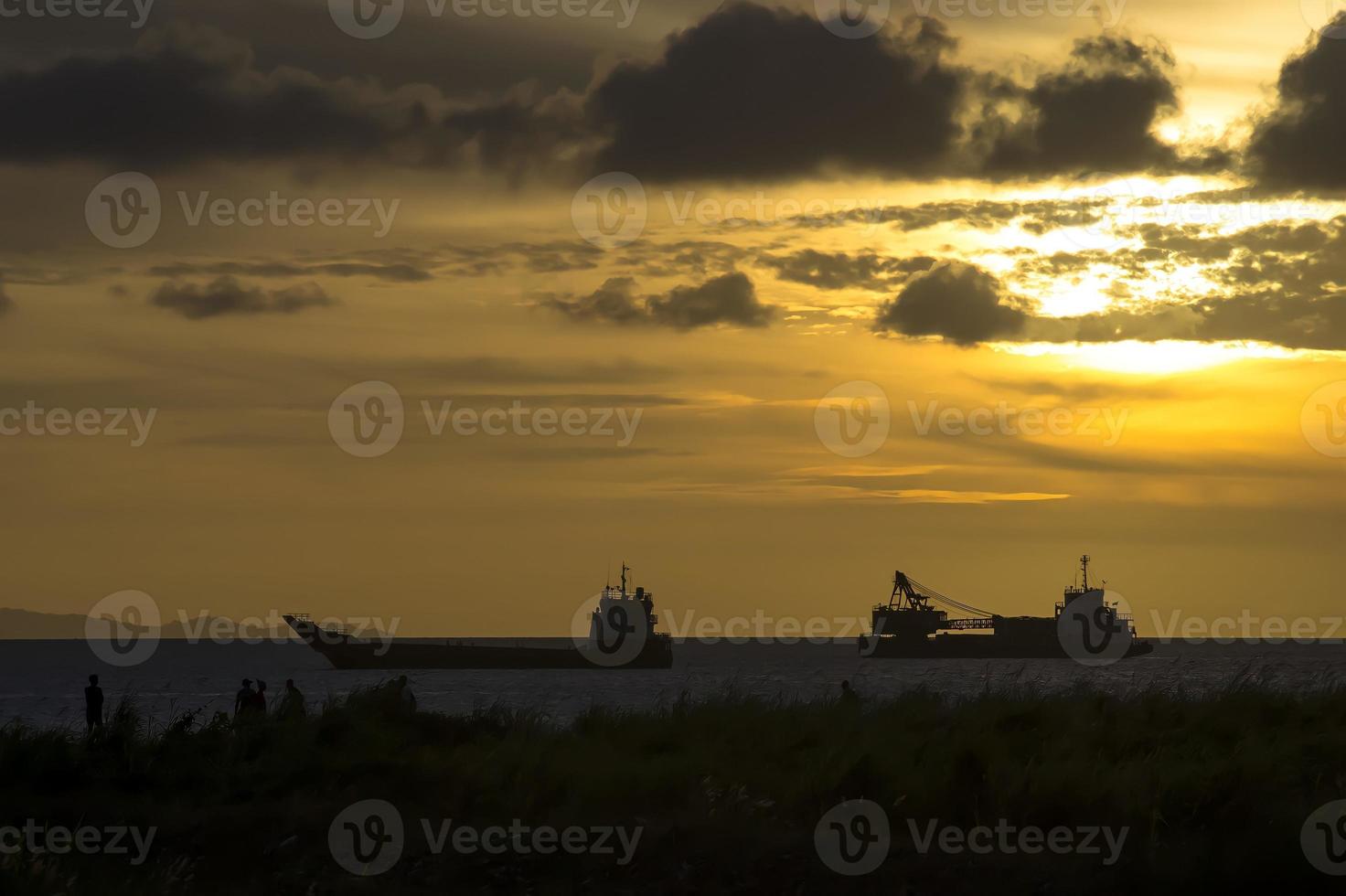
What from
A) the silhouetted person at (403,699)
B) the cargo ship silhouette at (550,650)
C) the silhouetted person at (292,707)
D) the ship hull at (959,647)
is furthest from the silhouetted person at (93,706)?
the ship hull at (959,647)

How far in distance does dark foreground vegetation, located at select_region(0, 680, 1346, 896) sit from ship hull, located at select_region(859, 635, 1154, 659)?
15868cm

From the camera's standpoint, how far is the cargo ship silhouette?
143 m

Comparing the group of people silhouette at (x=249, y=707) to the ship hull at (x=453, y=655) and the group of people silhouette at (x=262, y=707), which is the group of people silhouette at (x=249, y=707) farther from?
the ship hull at (x=453, y=655)

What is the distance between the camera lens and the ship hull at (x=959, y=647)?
182m

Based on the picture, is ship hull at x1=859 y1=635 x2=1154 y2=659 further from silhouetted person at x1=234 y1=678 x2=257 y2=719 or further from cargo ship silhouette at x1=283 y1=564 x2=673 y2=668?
silhouetted person at x1=234 y1=678 x2=257 y2=719

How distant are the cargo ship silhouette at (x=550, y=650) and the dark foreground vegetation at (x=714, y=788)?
115809 mm

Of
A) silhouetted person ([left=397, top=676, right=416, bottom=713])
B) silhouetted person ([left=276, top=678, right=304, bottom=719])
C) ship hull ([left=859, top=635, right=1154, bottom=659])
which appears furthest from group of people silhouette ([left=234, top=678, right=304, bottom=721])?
ship hull ([left=859, top=635, right=1154, bottom=659])

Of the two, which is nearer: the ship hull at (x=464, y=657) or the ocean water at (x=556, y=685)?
the ocean water at (x=556, y=685)

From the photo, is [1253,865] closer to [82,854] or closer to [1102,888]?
[1102,888]

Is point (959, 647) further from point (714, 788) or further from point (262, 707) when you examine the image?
point (714, 788)

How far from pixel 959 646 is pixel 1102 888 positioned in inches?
6787

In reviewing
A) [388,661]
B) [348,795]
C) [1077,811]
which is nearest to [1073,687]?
[1077,811]

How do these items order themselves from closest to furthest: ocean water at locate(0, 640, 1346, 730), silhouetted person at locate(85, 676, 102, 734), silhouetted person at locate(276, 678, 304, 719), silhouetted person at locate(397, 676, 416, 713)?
silhouetted person at locate(276, 678, 304, 719) < silhouetted person at locate(85, 676, 102, 734) < silhouetted person at locate(397, 676, 416, 713) < ocean water at locate(0, 640, 1346, 730)

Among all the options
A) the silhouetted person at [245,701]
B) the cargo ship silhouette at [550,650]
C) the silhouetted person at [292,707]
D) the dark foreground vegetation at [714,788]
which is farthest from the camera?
the cargo ship silhouette at [550,650]
